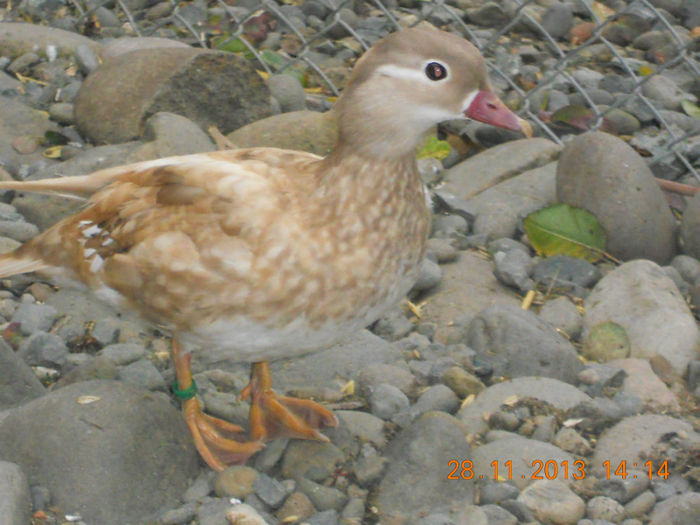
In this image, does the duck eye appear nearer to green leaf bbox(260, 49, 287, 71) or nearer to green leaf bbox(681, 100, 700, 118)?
green leaf bbox(260, 49, 287, 71)

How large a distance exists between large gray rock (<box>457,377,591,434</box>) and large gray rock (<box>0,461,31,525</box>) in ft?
4.60

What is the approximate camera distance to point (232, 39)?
5871mm

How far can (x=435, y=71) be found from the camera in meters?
2.88

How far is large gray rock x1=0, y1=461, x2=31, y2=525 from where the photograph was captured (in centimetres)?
279

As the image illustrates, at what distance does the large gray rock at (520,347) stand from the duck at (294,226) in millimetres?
652

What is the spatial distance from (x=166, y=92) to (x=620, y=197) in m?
2.11

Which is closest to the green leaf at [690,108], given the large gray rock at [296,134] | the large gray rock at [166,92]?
the large gray rock at [296,134]

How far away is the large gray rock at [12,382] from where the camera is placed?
3375mm

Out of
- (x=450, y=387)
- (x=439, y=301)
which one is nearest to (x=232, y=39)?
(x=439, y=301)

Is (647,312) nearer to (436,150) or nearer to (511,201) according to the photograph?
(511,201)

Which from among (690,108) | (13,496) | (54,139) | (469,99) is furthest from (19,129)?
(690,108)

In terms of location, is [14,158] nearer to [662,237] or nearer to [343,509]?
[343,509]

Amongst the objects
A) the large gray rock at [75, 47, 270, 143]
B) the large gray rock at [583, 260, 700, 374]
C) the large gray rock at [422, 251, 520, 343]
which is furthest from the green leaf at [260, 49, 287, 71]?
the large gray rock at [583, 260, 700, 374]

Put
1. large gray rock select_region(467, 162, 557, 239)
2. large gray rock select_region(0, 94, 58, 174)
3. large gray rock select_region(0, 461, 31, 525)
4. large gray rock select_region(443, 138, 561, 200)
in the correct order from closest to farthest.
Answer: large gray rock select_region(0, 461, 31, 525)
large gray rock select_region(467, 162, 557, 239)
large gray rock select_region(0, 94, 58, 174)
large gray rock select_region(443, 138, 561, 200)
